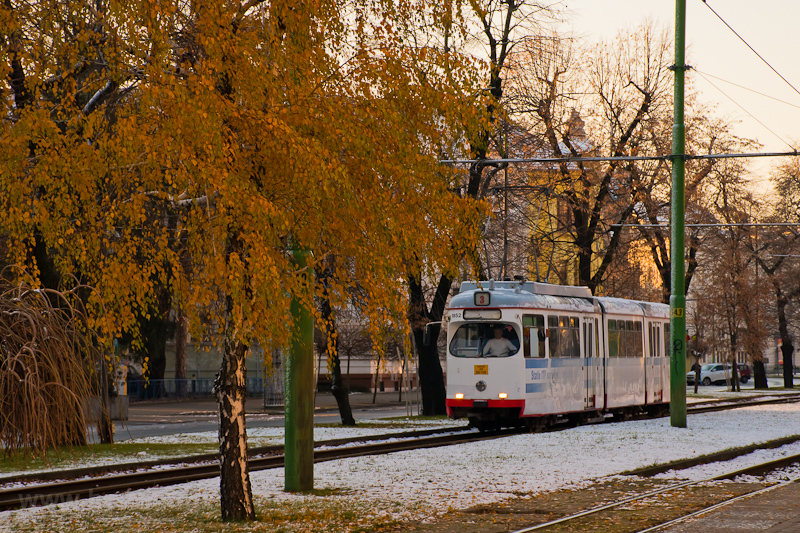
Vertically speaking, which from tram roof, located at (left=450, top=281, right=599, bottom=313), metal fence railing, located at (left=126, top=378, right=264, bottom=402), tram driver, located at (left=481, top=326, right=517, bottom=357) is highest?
tram roof, located at (left=450, top=281, right=599, bottom=313)

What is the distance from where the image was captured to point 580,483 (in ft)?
44.8

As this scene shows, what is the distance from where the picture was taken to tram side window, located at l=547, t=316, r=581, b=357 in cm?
2459

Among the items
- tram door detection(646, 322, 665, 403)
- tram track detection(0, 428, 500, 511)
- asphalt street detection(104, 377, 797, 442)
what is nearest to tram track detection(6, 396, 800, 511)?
tram track detection(0, 428, 500, 511)

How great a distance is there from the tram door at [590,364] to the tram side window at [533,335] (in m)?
2.43

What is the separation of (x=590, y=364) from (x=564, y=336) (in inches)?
65.7

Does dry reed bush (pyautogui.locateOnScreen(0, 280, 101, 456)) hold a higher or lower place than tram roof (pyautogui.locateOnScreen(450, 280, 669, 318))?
lower

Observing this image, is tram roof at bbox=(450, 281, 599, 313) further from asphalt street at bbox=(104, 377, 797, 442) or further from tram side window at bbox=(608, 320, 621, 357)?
asphalt street at bbox=(104, 377, 797, 442)

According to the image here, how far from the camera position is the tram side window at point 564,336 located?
24594 mm

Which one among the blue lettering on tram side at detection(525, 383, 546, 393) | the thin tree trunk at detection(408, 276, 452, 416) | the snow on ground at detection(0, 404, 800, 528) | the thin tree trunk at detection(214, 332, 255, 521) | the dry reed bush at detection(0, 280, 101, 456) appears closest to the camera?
the dry reed bush at detection(0, 280, 101, 456)

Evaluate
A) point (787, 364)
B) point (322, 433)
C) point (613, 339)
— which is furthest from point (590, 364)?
point (787, 364)

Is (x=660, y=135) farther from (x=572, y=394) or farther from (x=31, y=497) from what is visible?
(x=31, y=497)

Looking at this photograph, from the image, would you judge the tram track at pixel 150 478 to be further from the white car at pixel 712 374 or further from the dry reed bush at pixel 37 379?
the white car at pixel 712 374

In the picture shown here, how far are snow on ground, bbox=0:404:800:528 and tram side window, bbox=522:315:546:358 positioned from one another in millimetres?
2212

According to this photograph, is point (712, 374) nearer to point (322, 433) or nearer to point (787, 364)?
point (787, 364)
